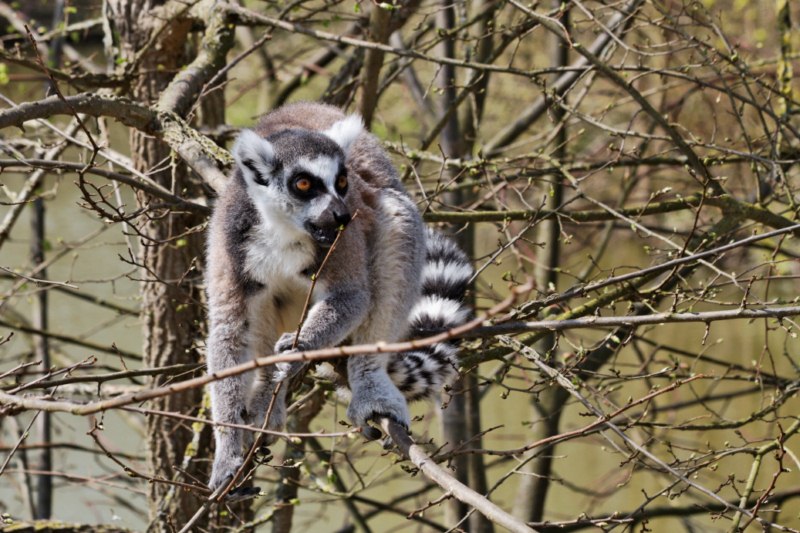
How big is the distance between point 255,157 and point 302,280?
500mm

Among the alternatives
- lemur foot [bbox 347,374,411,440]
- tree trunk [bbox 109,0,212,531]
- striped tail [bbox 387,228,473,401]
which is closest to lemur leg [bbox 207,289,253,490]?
lemur foot [bbox 347,374,411,440]

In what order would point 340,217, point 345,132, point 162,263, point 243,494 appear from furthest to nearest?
point 162,263 → point 345,132 → point 340,217 → point 243,494

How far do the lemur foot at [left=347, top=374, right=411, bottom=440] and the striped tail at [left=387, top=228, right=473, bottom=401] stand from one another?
0.56 feet

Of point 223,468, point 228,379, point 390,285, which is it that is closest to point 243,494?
point 223,468

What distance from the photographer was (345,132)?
3.69 metres

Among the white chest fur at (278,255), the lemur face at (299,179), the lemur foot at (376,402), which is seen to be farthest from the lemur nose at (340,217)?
the lemur foot at (376,402)

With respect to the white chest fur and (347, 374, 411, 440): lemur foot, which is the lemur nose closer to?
the white chest fur

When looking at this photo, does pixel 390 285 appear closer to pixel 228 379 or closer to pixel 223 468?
pixel 228 379

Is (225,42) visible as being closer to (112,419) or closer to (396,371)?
(396,371)

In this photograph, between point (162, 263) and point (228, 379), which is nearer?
point (228, 379)

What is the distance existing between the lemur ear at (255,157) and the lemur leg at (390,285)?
551 mm

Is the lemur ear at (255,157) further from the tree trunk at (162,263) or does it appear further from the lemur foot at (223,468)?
the tree trunk at (162,263)

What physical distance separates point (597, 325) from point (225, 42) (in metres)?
2.39

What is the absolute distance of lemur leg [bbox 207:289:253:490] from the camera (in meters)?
3.30
